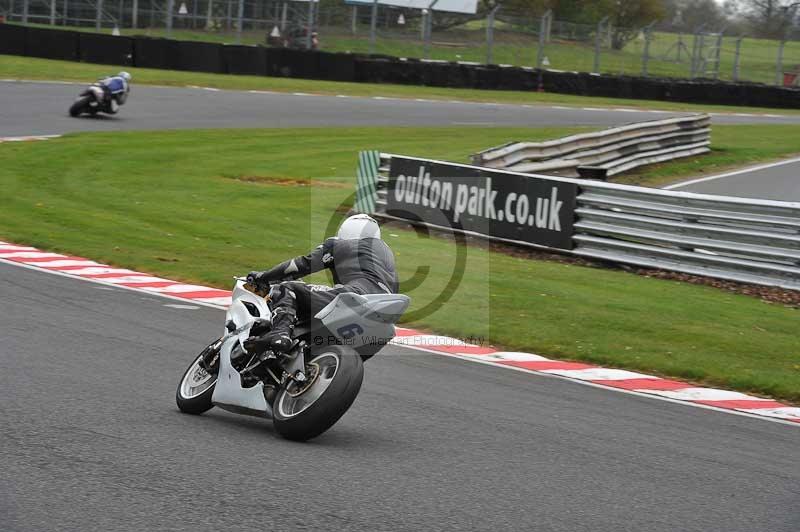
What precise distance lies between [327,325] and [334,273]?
50 centimetres

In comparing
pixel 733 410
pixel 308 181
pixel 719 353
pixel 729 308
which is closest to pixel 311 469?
pixel 733 410

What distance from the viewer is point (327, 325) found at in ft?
21.6

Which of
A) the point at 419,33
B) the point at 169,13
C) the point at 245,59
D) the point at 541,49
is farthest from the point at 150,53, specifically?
the point at 541,49

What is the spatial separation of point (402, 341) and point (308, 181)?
35.4 ft

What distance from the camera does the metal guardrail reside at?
20.1 m

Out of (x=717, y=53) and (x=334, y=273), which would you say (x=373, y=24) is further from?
(x=334, y=273)

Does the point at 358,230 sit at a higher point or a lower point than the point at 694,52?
lower

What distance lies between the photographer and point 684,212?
48.2ft

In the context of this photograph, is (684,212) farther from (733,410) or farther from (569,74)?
(569,74)

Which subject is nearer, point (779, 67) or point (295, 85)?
point (295, 85)

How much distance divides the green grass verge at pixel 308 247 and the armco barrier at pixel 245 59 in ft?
42.4

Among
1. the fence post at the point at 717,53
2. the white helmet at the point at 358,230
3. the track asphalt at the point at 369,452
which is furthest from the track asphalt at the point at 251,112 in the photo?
the white helmet at the point at 358,230

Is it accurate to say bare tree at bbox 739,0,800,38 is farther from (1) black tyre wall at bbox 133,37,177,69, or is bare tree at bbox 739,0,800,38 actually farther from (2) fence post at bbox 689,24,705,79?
(1) black tyre wall at bbox 133,37,177,69

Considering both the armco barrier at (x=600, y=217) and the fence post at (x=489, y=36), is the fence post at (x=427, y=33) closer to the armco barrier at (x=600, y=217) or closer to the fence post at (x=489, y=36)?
the fence post at (x=489, y=36)
